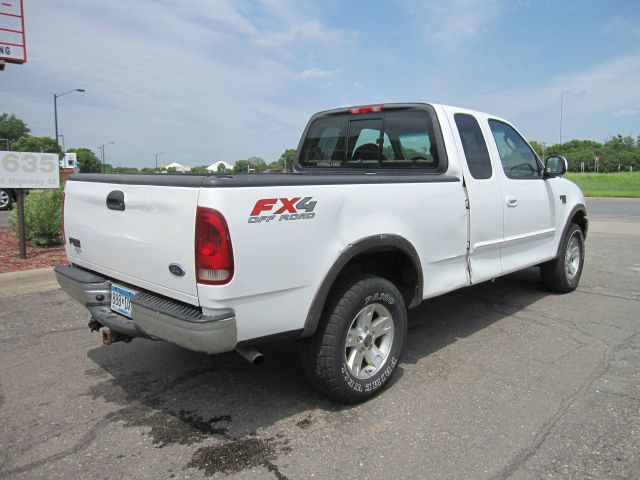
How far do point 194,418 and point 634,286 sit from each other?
19.6ft

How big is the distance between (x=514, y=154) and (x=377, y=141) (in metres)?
1.44

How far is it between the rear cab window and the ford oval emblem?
7.70ft

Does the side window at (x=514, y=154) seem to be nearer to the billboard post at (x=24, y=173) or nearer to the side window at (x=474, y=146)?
the side window at (x=474, y=146)

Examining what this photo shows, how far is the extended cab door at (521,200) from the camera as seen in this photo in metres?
4.71

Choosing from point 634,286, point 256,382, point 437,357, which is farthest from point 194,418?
point 634,286

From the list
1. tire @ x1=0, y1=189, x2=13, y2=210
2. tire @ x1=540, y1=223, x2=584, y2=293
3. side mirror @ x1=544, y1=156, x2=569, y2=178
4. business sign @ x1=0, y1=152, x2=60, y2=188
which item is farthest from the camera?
tire @ x1=0, y1=189, x2=13, y2=210

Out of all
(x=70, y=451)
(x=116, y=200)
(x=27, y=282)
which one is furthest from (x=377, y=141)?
(x=27, y=282)

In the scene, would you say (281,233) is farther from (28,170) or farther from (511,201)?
(28,170)

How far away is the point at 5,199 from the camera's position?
17156 mm

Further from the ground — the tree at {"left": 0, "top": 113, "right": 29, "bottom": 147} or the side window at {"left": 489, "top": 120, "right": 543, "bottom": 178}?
the tree at {"left": 0, "top": 113, "right": 29, "bottom": 147}

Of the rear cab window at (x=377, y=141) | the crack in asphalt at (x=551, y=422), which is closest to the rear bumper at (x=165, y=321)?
the crack in asphalt at (x=551, y=422)

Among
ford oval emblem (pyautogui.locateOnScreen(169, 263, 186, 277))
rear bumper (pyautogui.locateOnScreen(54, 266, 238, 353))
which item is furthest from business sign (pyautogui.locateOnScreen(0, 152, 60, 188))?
ford oval emblem (pyautogui.locateOnScreen(169, 263, 186, 277))

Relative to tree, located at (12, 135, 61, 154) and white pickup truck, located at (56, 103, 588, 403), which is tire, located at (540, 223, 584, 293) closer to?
white pickup truck, located at (56, 103, 588, 403)

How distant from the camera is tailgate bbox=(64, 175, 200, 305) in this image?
8.79ft
